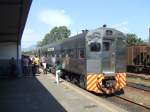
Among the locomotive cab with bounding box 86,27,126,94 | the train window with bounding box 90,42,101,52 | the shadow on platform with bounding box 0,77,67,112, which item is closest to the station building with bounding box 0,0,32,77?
the shadow on platform with bounding box 0,77,67,112

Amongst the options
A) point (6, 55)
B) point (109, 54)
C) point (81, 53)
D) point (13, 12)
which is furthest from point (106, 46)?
point (6, 55)

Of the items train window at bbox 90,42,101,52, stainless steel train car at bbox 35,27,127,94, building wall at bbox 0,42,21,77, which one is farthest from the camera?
building wall at bbox 0,42,21,77

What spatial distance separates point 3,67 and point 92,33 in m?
10.8

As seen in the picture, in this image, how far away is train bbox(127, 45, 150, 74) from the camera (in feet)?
117

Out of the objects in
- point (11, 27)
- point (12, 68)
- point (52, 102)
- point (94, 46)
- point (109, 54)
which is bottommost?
point (52, 102)

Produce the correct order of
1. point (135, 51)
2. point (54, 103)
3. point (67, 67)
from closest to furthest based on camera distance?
point (54, 103) → point (67, 67) → point (135, 51)

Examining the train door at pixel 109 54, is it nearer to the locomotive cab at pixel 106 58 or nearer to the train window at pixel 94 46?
the locomotive cab at pixel 106 58

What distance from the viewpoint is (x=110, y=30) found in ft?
62.5

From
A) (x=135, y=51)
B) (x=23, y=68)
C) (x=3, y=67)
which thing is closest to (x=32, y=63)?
(x=23, y=68)

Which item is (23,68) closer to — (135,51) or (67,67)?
(67,67)

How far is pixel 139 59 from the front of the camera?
121 feet

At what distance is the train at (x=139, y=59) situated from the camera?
35.5 m

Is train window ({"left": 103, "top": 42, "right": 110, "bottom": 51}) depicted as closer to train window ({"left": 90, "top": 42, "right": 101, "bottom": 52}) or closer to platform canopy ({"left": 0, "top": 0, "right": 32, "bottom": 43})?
train window ({"left": 90, "top": 42, "right": 101, "bottom": 52})

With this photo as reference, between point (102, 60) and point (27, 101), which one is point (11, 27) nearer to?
point (102, 60)
